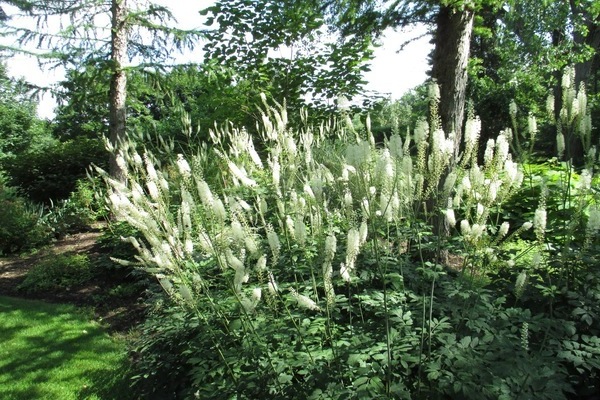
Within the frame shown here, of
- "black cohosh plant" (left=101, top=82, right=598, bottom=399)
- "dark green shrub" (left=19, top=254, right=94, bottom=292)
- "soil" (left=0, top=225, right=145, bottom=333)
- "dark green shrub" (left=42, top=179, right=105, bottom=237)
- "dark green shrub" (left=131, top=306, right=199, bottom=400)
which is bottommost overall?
"soil" (left=0, top=225, right=145, bottom=333)

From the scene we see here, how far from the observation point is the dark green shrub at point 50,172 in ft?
46.5

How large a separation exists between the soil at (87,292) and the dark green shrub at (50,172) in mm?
4864

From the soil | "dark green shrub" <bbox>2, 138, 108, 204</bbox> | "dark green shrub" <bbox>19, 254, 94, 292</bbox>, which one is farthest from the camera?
"dark green shrub" <bbox>2, 138, 108, 204</bbox>

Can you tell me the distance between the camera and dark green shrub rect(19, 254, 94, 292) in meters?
7.45

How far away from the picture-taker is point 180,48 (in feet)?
35.4

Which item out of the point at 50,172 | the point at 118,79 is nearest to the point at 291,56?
the point at 118,79

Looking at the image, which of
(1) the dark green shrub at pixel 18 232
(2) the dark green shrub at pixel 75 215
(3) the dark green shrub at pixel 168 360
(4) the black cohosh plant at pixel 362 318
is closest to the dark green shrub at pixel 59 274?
(1) the dark green shrub at pixel 18 232

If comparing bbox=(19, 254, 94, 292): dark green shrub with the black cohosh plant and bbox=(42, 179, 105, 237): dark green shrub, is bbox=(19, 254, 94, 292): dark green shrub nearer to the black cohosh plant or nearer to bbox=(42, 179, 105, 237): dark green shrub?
bbox=(42, 179, 105, 237): dark green shrub

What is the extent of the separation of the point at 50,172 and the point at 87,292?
924cm

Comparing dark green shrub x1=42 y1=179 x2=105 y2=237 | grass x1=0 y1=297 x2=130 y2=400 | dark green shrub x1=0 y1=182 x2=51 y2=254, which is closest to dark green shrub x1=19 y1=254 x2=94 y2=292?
grass x1=0 y1=297 x2=130 y2=400

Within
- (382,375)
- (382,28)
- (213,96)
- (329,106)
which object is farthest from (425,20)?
(382,375)

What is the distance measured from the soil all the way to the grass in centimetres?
28

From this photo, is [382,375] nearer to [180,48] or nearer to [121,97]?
[121,97]

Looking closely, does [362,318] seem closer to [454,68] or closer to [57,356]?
[454,68]
